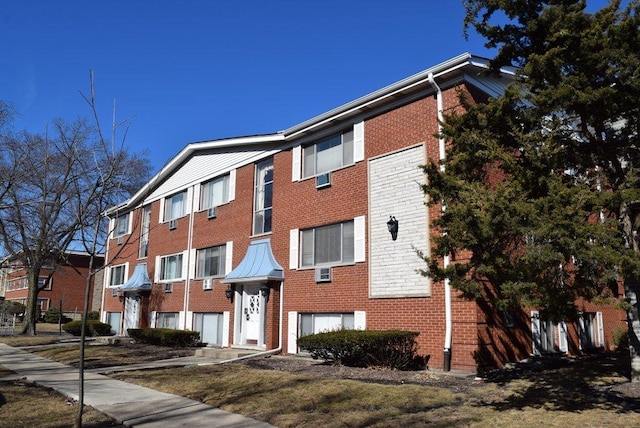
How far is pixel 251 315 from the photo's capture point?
60.2ft

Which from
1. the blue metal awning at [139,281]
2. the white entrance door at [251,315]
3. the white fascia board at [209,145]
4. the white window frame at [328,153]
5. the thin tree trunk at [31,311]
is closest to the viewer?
the white window frame at [328,153]

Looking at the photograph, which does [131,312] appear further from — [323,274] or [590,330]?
[590,330]

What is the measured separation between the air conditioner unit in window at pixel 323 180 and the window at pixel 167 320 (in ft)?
34.1

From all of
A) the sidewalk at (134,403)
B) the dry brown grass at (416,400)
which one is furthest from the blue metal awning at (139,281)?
the dry brown grass at (416,400)

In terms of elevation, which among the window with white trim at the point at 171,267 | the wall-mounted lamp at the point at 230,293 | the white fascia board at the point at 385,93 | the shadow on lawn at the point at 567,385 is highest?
the white fascia board at the point at 385,93

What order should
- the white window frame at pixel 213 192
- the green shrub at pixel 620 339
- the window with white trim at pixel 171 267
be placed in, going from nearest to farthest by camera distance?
the green shrub at pixel 620 339, the white window frame at pixel 213 192, the window with white trim at pixel 171 267

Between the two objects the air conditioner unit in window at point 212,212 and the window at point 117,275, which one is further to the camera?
the window at point 117,275

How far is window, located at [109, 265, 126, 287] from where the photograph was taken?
29.4m

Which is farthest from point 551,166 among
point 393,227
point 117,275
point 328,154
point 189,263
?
point 117,275

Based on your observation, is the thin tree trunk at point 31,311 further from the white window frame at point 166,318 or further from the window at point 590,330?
the window at point 590,330

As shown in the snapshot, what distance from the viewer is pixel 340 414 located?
7723 millimetres

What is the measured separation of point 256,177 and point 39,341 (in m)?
13.3

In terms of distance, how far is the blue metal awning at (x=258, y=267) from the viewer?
55.9 feet

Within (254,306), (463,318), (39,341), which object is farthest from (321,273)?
(39,341)
